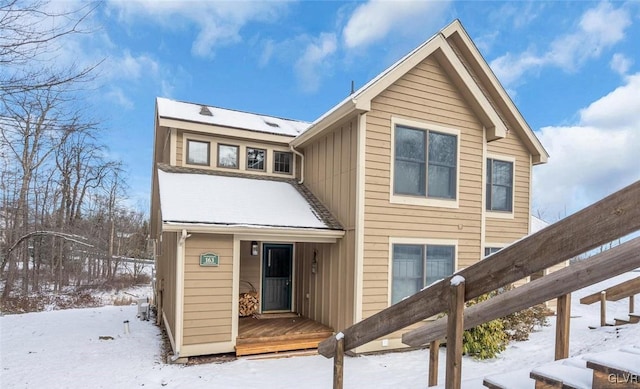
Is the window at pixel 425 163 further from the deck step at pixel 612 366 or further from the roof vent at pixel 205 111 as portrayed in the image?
the deck step at pixel 612 366

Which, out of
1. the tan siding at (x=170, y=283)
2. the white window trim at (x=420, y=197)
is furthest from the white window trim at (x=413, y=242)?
the tan siding at (x=170, y=283)

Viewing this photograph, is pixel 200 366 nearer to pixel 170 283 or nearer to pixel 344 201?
pixel 170 283

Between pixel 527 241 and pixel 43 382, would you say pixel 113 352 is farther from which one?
pixel 527 241

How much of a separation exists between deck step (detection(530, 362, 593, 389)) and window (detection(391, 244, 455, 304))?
5.79 meters

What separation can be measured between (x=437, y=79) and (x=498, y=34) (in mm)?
10973

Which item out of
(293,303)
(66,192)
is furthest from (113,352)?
(66,192)

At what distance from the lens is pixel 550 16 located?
451 inches

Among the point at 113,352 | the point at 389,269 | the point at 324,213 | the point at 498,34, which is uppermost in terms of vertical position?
the point at 498,34

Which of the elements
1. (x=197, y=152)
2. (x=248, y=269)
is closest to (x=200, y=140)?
(x=197, y=152)

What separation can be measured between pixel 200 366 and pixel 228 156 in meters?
5.30

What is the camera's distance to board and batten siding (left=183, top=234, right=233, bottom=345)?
6961 millimetres

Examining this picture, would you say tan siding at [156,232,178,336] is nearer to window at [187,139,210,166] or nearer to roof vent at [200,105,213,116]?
window at [187,139,210,166]

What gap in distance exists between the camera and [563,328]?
2.60 m

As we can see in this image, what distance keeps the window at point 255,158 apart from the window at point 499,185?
20.7 ft
